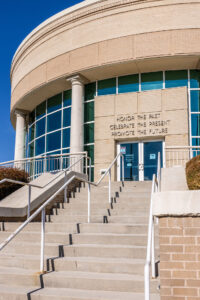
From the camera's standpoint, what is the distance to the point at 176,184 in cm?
923

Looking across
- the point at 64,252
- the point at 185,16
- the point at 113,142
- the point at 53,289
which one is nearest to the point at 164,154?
the point at 113,142

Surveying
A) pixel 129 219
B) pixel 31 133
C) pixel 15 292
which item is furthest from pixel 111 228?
pixel 31 133

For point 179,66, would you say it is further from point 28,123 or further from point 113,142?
point 28,123

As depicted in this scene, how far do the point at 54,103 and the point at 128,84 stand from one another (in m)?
4.93

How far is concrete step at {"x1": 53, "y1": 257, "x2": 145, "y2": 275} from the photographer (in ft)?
19.8

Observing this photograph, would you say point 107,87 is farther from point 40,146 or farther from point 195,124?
point 40,146

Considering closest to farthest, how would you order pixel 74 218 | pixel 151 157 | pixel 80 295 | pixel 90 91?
pixel 80 295
pixel 74 218
pixel 151 157
pixel 90 91

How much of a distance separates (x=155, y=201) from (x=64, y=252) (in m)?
2.86

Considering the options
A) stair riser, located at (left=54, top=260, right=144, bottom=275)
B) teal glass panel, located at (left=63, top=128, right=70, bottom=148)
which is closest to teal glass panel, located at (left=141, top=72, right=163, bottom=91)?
teal glass panel, located at (left=63, top=128, right=70, bottom=148)

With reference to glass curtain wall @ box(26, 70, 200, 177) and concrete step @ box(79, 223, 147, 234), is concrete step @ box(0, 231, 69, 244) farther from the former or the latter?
glass curtain wall @ box(26, 70, 200, 177)

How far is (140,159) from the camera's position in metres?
17.5

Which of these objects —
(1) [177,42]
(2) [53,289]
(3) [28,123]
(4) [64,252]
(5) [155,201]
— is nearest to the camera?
(5) [155,201]

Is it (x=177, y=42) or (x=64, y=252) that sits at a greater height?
(x=177, y=42)

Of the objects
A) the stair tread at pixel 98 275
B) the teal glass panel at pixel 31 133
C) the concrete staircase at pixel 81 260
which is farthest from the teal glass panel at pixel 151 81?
the stair tread at pixel 98 275
